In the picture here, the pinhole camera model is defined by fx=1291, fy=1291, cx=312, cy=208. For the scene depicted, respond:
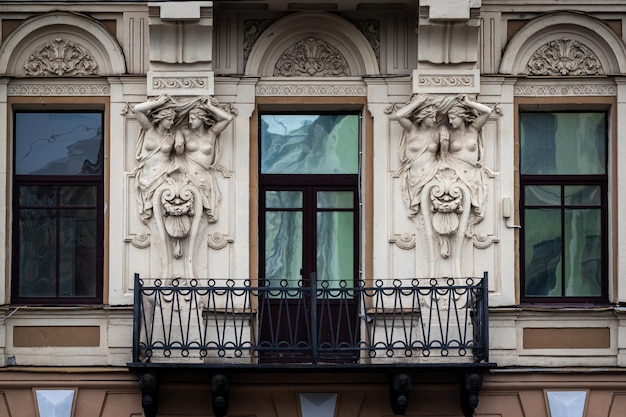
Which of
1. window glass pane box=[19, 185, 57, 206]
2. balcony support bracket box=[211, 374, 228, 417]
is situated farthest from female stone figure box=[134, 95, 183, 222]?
balcony support bracket box=[211, 374, 228, 417]

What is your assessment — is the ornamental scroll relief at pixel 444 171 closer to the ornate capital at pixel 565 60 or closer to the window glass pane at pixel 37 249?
the ornate capital at pixel 565 60

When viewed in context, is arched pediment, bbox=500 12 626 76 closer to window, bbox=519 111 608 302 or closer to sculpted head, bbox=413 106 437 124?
window, bbox=519 111 608 302

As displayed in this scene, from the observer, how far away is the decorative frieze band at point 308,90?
1430 centimetres

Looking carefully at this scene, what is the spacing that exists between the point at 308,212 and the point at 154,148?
1857mm

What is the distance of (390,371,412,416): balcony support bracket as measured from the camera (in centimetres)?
1345

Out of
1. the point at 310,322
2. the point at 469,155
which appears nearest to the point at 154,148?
the point at 310,322

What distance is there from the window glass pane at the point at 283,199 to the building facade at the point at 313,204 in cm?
2

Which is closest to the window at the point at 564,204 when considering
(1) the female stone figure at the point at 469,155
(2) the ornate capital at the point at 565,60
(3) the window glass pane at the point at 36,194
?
(2) the ornate capital at the point at 565,60

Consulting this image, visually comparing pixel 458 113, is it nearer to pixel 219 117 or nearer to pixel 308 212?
pixel 308 212

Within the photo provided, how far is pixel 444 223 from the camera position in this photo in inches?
546

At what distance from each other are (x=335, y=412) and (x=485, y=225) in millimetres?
2603

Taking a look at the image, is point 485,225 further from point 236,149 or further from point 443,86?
point 236,149

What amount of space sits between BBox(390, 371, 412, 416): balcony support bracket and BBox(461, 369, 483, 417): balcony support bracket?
0.59 metres

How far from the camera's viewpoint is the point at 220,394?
13.7 m
